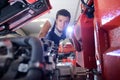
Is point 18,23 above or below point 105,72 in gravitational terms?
above

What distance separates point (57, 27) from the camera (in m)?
2.54

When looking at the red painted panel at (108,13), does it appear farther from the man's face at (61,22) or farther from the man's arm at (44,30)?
the man's arm at (44,30)

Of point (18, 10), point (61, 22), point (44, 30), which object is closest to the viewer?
point (18, 10)

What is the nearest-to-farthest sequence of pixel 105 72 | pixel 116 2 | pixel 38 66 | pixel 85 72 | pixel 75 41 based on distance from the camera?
A: pixel 38 66 → pixel 116 2 → pixel 105 72 → pixel 85 72 → pixel 75 41

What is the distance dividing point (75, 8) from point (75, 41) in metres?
5.05

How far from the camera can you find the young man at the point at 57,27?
2472 millimetres

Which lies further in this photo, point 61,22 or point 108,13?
point 61,22

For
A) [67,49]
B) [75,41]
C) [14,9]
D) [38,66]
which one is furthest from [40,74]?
[67,49]

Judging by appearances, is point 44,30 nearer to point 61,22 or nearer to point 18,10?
point 61,22

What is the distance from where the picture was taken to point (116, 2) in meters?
1.13

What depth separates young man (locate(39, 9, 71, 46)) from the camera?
247 cm

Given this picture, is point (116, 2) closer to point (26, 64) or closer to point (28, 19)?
point (26, 64)

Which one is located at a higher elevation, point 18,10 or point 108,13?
point 18,10

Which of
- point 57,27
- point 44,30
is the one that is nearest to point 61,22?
point 57,27
